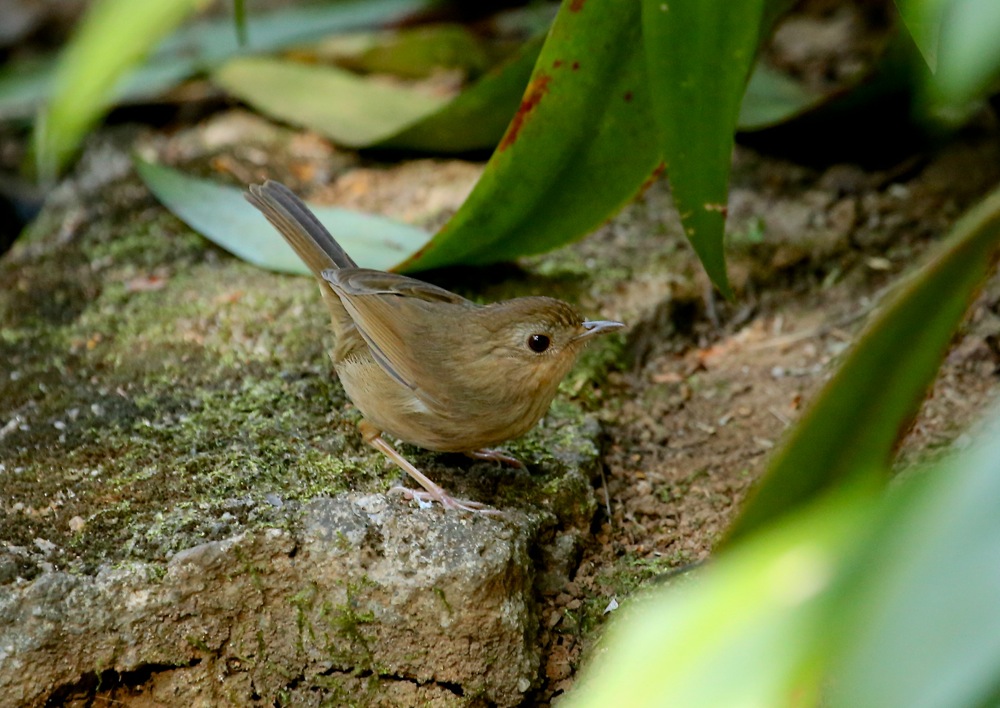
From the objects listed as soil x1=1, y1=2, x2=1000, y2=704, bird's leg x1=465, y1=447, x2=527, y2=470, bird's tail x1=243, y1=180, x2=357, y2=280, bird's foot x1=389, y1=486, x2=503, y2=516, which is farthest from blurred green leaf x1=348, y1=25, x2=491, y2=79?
bird's foot x1=389, y1=486, x2=503, y2=516

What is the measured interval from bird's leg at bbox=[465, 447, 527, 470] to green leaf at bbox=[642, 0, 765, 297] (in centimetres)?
87

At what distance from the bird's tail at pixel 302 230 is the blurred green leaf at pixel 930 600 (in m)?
2.80

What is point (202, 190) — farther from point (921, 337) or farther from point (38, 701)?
point (921, 337)

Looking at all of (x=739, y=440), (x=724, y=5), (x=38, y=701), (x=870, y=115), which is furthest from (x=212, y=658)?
(x=870, y=115)

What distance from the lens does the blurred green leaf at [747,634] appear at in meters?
0.81

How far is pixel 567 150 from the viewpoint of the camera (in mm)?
3574

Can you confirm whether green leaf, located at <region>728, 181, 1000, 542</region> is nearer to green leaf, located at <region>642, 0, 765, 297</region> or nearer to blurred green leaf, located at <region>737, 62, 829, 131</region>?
green leaf, located at <region>642, 0, 765, 297</region>

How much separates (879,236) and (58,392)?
10.9ft

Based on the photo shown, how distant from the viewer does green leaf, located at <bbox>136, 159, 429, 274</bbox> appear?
4.19 meters

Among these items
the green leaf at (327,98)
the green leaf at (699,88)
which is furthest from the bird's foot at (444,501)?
the green leaf at (327,98)

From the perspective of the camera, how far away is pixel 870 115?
4.81 meters

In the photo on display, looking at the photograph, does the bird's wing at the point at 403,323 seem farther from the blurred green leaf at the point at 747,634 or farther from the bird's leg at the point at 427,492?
the blurred green leaf at the point at 747,634

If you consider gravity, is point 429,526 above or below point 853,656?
below

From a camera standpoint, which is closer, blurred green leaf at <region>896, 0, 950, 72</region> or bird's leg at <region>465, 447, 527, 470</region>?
blurred green leaf at <region>896, 0, 950, 72</region>
